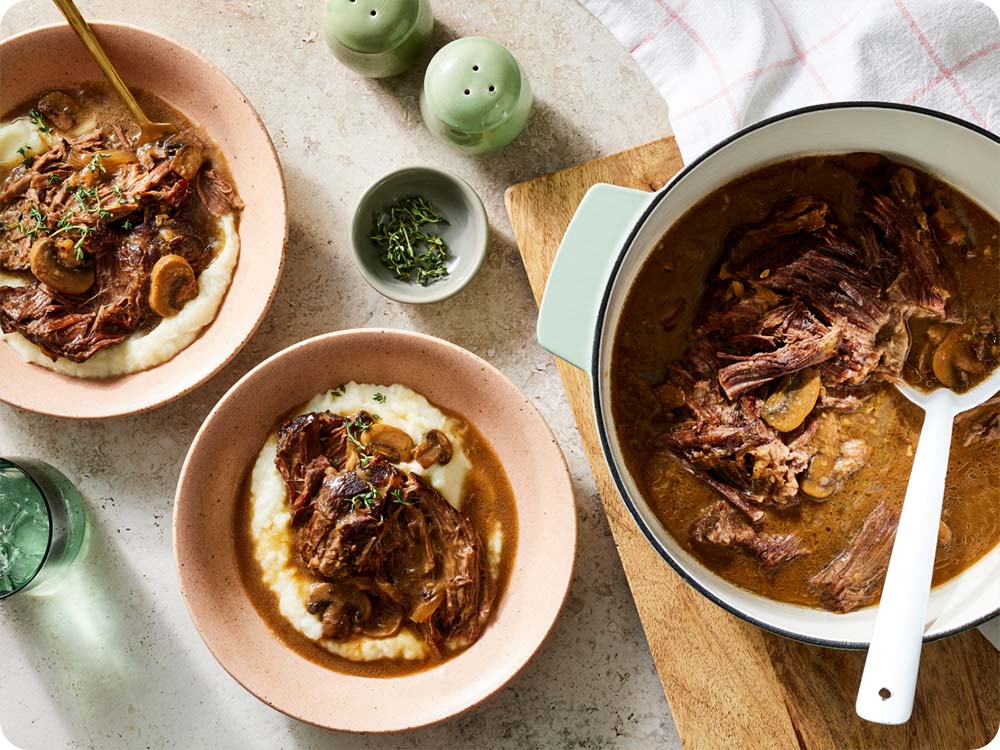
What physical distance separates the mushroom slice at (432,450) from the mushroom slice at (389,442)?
0.14 ft

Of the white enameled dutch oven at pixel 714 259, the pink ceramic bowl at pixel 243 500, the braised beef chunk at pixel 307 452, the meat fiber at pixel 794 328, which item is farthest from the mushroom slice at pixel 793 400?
the braised beef chunk at pixel 307 452

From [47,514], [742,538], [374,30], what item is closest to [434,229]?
[374,30]

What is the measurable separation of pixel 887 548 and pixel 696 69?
1.84 metres

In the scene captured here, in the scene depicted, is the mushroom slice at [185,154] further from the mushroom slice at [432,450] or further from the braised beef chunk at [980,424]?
the braised beef chunk at [980,424]

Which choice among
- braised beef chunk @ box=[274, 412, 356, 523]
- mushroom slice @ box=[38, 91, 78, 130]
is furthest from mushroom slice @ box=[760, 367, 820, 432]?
mushroom slice @ box=[38, 91, 78, 130]

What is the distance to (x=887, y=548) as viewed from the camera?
2.86 meters

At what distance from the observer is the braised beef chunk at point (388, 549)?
3.25 metres

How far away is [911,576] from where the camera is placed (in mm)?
2539

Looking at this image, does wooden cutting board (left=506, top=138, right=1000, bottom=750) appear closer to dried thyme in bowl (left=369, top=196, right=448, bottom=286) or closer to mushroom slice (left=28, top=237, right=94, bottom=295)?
dried thyme in bowl (left=369, top=196, right=448, bottom=286)

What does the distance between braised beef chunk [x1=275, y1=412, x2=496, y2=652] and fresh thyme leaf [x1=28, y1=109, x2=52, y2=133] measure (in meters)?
1.57

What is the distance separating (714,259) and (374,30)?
59.1 inches

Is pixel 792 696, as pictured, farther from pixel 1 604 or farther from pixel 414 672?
pixel 1 604

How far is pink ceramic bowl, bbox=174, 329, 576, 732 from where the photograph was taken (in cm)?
321

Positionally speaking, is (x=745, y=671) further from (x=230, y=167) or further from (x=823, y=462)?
(x=230, y=167)
